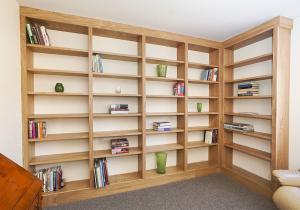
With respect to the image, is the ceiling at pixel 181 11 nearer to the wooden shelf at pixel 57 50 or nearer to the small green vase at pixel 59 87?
the wooden shelf at pixel 57 50

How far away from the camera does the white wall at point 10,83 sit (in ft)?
4.85

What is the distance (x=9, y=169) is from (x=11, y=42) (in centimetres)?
136

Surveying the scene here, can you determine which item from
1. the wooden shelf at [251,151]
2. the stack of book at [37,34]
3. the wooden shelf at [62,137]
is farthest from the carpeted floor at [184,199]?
the stack of book at [37,34]

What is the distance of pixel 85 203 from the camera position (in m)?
2.03

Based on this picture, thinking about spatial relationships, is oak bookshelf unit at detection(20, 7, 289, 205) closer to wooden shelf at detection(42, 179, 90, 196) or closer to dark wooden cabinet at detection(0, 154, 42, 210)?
wooden shelf at detection(42, 179, 90, 196)

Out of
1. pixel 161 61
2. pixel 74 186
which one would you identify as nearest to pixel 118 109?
pixel 161 61

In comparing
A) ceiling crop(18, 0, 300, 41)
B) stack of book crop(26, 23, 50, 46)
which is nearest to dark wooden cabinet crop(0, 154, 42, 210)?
stack of book crop(26, 23, 50, 46)

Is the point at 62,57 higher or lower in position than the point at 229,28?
lower

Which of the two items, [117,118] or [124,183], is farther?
[117,118]

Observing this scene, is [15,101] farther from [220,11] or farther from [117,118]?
[220,11]

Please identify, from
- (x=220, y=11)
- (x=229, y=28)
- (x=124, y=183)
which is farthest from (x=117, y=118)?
(x=229, y=28)

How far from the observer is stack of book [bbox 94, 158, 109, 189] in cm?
216

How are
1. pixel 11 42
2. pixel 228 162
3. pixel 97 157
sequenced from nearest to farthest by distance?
pixel 11 42 < pixel 97 157 < pixel 228 162

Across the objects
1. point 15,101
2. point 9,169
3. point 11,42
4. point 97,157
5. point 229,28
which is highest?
point 229,28
